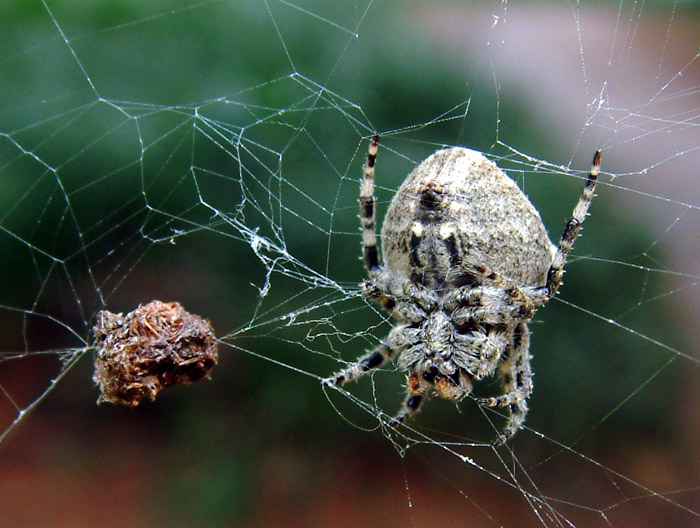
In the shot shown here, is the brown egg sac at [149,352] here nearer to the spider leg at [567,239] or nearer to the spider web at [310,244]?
the spider web at [310,244]

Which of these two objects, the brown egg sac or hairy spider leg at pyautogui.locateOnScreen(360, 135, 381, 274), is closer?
the brown egg sac

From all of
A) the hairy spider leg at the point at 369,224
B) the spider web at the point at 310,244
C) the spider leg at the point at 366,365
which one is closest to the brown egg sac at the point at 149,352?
the spider leg at the point at 366,365

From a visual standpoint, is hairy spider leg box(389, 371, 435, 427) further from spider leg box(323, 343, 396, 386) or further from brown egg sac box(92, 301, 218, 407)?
brown egg sac box(92, 301, 218, 407)

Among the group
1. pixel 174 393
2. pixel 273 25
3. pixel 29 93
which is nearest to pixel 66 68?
pixel 29 93

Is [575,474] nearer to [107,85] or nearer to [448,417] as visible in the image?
[448,417]

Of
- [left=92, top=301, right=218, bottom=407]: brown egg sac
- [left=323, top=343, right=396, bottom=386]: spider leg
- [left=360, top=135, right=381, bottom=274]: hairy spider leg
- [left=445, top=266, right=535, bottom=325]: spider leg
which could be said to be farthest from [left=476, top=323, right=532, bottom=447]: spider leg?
[left=92, top=301, right=218, bottom=407]: brown egg sac
